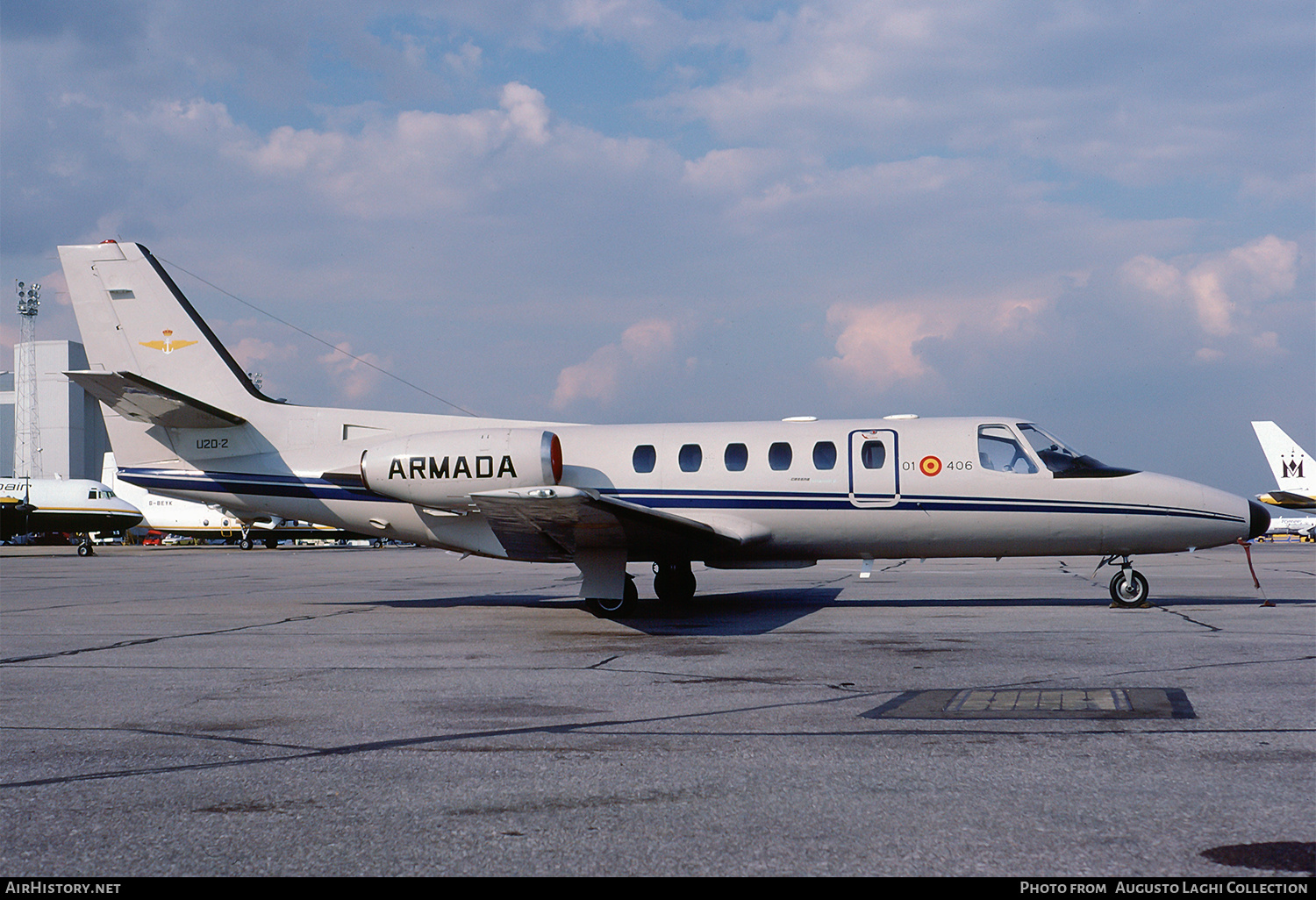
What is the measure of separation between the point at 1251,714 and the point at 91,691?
9132 mm

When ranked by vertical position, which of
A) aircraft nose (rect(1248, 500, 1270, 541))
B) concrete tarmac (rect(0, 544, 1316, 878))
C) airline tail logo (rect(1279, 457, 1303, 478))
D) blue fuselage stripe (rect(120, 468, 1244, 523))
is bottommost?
concrete tarmac (rect(0, 544, 1316, 878))

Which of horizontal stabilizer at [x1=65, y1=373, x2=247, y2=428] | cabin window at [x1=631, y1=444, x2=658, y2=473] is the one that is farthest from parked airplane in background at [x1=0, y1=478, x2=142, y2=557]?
cabin window at [x1=631, y1=444, x2=658, y2=473]

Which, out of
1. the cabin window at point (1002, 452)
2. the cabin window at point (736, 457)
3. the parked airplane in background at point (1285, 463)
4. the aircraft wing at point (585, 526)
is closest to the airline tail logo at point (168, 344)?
the aircraft wing at point (585, 526)

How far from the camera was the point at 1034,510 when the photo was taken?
15.9 metres

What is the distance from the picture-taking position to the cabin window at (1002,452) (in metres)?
16.2

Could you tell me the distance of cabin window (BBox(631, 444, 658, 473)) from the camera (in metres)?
17.1

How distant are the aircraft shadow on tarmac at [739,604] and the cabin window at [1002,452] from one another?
231 cm

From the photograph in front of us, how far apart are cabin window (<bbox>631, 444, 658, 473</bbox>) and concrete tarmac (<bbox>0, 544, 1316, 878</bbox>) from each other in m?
3.31

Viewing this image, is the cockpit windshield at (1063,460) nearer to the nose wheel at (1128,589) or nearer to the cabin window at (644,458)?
the nose wheel at (1128,589)

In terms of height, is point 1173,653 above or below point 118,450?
below

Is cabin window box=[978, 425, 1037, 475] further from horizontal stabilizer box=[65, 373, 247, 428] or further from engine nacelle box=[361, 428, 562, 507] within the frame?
horizontal stabilizer box=[65, 373, 247, 428]
